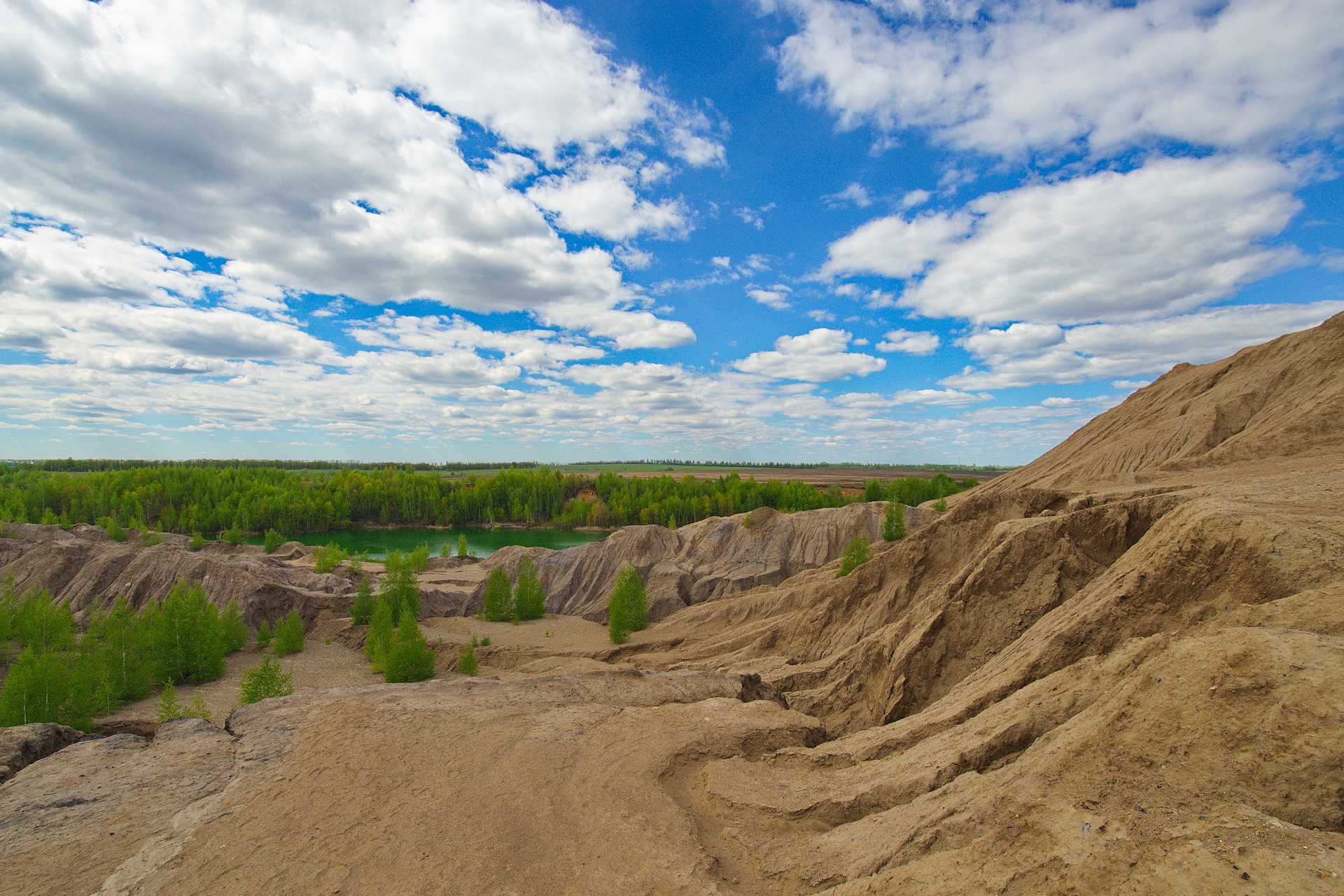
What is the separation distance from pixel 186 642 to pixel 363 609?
869cm

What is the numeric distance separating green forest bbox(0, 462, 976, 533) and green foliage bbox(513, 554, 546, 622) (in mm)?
41301

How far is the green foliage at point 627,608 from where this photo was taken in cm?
2878

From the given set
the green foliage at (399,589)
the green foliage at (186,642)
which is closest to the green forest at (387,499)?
the green foliage at (399,589)

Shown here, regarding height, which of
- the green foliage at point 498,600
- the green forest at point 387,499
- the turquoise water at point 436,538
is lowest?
the turquoise water at point 436,538

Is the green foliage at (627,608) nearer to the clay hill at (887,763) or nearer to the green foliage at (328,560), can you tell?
the clay hill at (887,763)

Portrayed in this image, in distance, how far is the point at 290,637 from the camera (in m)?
26.6

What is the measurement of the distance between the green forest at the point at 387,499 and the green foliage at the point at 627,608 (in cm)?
4469

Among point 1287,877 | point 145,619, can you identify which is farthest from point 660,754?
point 145,619

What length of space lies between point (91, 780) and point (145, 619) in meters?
20.2

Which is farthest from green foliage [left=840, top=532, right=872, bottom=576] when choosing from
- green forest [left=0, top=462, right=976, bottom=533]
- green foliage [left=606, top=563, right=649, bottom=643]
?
green forest [left=0, top=462, right=976, bottom=533]

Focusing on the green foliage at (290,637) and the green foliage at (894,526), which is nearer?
the green foliage at (290,637)

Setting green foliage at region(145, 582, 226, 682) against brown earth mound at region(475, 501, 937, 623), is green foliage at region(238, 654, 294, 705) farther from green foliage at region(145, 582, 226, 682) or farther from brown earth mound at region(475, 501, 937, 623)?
brown earth mound at region(475, 501, 937, 623)

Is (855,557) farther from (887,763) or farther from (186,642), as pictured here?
(186,642)

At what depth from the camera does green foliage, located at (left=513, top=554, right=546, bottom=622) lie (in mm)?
35281
